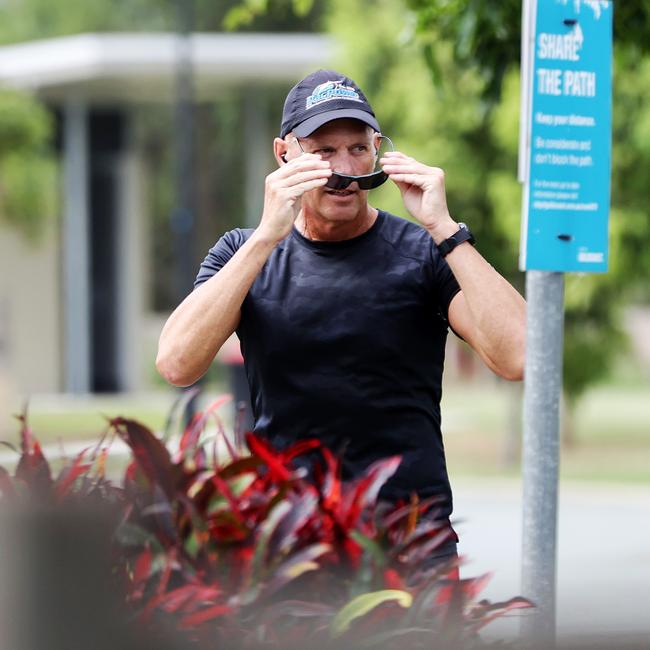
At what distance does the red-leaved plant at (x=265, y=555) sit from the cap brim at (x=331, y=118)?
1.07 meters

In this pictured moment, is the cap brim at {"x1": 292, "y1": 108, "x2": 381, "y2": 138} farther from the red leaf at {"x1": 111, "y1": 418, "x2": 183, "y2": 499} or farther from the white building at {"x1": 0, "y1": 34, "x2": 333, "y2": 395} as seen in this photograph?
the white building at {"x1": 0, "y1": 34, "x2": 333, "y2": 395}

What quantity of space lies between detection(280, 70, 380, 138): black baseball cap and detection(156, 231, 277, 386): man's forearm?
0.31m

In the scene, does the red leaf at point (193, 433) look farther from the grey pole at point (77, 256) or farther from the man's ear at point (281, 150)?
the grey pole at point (77, 256)

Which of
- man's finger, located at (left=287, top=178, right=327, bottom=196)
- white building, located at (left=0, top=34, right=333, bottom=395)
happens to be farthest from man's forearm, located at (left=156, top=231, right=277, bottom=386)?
white building, located at (left=0, top=34, right=333, bottom=395)

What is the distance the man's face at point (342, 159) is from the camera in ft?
11.4

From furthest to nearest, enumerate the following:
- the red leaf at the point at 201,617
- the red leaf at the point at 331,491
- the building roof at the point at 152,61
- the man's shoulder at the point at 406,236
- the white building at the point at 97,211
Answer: the white building at the point at 97,211, the building roof at the point at 152,61, the man's shoulder at the point at 406,236, the red leaf at the point at 331,491, the red leaf at the point at 201,617

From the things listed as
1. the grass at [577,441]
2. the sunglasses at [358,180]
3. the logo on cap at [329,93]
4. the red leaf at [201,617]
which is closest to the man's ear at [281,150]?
the logo on cap at [329,93]

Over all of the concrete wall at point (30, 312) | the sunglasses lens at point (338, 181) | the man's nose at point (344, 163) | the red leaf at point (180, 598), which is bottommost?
the red leaf at point (180, 598)

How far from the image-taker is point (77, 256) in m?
31.3

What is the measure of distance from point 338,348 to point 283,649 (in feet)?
4.48

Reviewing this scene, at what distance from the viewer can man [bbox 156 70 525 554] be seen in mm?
3373

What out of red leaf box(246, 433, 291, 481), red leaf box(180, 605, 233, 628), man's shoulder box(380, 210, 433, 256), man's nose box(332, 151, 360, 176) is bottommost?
red leaf box(180, 605, 233, 628)

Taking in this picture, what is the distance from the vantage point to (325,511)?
242cm

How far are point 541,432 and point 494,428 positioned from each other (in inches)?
841
